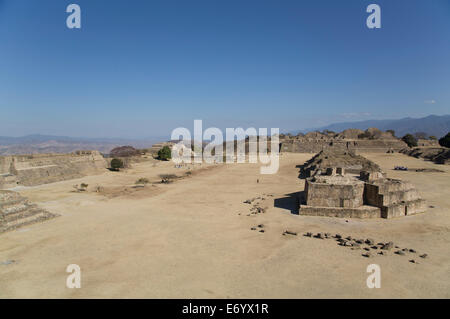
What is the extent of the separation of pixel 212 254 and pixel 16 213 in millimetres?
10974

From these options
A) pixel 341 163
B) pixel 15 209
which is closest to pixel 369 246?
pixel 15 209

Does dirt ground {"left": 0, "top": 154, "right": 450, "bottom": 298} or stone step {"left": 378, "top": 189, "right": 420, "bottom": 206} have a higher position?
stone step {"left": 378, "top": 189, "right": 420, "bottom": 206}

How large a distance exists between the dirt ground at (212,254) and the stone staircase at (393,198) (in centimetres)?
49

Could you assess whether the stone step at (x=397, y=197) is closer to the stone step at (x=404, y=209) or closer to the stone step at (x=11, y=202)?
the stone step at (x=404, y=209)

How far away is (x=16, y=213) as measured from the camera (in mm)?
12867

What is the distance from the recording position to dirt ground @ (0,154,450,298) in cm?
729

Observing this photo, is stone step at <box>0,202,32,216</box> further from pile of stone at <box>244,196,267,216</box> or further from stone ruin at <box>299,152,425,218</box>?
stone ruin at <box>299,152,425,218</box>

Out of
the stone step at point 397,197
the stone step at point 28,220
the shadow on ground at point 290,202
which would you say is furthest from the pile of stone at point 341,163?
the stone step at point 28,220

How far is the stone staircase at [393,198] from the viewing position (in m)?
13.3

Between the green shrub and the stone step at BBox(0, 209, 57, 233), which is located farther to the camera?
the green shrub

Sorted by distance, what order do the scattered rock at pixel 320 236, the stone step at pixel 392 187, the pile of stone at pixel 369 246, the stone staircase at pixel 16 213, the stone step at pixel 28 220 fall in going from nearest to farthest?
1. the pile of stone at pixel 369 246
2. the scattered rock at pixel 320 236
3. the stone step at pixel 28 220
4. the stone staircase at pixel 16 213
5. the stone step at pixel 392 187

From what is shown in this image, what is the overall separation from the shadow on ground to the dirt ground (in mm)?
67

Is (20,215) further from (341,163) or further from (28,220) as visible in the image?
(341,163)

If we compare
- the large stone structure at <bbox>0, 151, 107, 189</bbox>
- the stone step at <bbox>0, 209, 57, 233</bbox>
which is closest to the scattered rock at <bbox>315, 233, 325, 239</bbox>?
the stone step at <bbox>0, 209, 57, 233</bbox>
